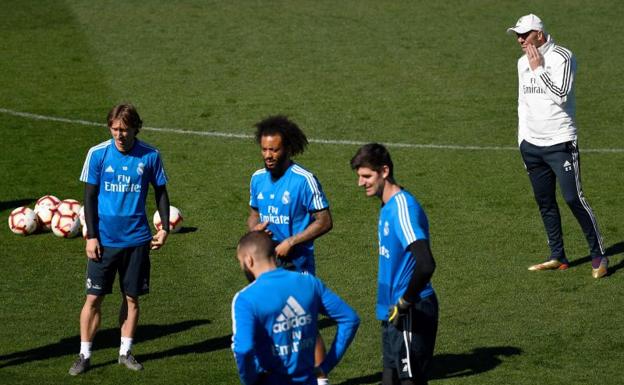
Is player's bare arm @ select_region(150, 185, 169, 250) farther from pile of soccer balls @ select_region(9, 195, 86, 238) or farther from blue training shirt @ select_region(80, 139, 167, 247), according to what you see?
pile of soccer balls @ select_region(9, 195, 86, 238)

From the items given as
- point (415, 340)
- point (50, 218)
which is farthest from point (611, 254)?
point (50, 218)

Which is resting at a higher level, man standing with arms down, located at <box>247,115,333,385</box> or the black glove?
man standing with arms down, located at <box>247,115,333,385</box>

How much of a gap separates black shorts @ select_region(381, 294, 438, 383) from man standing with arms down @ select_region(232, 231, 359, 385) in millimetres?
1344

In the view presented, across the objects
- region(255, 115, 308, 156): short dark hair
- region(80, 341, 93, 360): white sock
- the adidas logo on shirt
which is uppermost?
region(255, 115, 308, 156): short dark hair

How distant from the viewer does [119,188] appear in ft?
35.9

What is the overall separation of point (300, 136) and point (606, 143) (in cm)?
1102

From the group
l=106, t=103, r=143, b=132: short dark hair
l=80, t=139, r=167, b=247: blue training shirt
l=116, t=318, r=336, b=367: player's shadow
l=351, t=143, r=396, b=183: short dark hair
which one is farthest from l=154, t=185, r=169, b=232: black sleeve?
l=351, t=143, r=396, b=183: short dark hair

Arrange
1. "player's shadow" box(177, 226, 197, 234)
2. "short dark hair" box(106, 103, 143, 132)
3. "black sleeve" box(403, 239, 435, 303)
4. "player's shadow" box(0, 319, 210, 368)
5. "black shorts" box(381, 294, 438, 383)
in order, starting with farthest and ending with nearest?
"player's shadow" box(177, 226, 197, 234), "player's shadow" box(0, 319, 210, 368), "short dark hair" box(106, 103, 143, 132), "black shorts" box(381, 294, 438, 383), "black sleeve" box(403, 239, 435, 303)

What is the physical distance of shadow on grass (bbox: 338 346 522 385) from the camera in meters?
10.9

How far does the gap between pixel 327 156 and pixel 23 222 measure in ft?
Result: 18.4

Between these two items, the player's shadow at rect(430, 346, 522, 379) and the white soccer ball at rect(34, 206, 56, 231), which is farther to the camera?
the white soccer ball at rect(34, 206, 56, 231)

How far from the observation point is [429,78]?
23.3 meters

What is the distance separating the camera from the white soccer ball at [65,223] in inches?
601

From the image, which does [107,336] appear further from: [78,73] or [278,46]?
[278,46]
